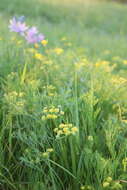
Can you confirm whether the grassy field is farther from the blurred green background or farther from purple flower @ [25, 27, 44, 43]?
the blurred green background

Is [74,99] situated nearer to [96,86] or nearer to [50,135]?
[50,135]

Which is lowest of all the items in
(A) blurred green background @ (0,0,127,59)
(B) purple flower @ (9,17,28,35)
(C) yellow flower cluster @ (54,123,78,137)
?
(A) blurred green background @ (0,0,127,59)

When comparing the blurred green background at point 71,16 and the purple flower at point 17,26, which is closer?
the purple flower at point 17,26

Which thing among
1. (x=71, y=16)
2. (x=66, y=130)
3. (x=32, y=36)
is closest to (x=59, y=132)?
(x=66, y=130)

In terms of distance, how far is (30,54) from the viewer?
222 cm

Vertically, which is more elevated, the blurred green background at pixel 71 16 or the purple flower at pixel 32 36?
the purple flower at pixel 32 36

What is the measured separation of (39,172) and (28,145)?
145 mm

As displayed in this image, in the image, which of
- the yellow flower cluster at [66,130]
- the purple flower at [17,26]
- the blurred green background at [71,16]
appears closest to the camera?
the yellow flower cluster at [66,130]

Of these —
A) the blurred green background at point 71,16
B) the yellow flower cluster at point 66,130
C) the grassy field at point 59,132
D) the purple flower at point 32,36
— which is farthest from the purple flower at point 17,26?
the blurred green background at point 71,16

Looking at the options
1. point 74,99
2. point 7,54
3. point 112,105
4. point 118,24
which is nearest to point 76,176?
point 74,99

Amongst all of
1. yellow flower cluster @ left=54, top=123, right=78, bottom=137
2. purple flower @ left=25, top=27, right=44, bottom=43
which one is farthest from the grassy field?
purple flower @ left=25, top=27, right=44, bottom=43

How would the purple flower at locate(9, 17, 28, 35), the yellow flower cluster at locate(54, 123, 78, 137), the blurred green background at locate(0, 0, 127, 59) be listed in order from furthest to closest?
1. the blurred green background at locate(0, 0, 127, 59)
2. the purple flower at locate(9, 17, 28, 35)
3. the yellow flower cluster at locate(54, 123, 78, 137)

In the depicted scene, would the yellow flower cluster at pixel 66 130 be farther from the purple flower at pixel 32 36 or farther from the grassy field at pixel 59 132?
the purple flower at pixel 32 36

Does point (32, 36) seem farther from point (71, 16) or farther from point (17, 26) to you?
point (71, 16)
